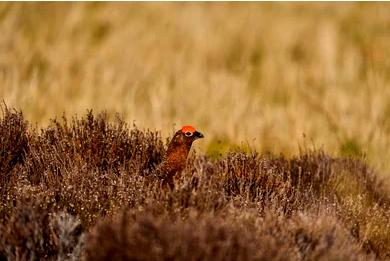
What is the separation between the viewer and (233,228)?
3766mm

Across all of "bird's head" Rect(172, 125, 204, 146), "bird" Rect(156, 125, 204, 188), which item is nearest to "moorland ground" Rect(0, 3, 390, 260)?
"bird" Rect(156, 125, 204, 188)

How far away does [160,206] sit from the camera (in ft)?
13.6

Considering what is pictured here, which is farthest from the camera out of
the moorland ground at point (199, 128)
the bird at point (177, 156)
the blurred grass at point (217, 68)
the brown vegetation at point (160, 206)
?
the blurred grass at point (217, 68)

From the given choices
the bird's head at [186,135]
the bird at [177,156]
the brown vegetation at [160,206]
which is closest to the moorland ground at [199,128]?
the brown vegetation at [160,206]

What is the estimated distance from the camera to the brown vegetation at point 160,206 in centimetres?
354

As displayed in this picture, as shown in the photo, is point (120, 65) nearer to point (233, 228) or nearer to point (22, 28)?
point (22, 28)

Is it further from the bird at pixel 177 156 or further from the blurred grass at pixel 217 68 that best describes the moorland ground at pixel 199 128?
the bird at pixel 177 156

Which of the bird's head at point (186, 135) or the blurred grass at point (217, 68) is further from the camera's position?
the blurred grass at point (217, 68)

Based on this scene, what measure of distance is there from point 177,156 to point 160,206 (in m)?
1.04

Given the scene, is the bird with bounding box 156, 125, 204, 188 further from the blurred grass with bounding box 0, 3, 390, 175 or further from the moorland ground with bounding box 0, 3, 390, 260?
the blurred grass with bounding box 0, 3, 390, 175

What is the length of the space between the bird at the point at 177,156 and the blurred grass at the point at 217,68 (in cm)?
261

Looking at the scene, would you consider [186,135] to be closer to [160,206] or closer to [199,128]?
[160,206]

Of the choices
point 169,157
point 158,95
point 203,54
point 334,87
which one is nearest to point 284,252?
point 169,157

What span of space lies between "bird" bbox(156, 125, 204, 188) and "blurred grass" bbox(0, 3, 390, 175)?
261 cm
